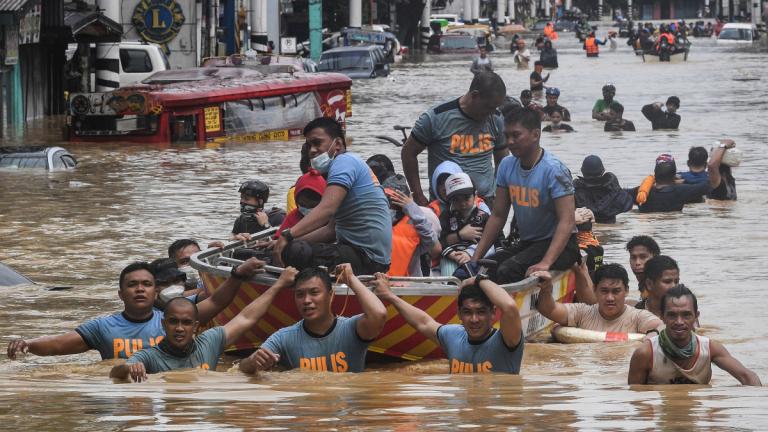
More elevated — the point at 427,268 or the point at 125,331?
the point at 427,268

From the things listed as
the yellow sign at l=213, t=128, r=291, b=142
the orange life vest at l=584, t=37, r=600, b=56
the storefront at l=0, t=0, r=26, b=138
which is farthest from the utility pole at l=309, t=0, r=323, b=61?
the yellow sign at l=213, t=128, r=291, b=142

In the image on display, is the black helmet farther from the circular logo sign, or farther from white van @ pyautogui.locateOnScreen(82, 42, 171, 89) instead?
the circular logo sign

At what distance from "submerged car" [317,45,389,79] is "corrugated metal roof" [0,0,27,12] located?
25.5 meters

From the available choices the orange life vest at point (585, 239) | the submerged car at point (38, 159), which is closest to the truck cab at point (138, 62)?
the submerged car at point (38, 159)

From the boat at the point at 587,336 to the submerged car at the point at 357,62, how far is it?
43.4 meters

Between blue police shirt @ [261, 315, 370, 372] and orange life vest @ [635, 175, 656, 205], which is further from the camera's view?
orange life vest @ [635, 175, 656, 205]

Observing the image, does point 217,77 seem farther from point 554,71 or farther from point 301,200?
point 554,71

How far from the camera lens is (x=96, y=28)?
32188 millimetres

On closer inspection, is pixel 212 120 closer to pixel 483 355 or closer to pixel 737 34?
pixel 483 355

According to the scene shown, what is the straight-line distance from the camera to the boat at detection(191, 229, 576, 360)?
9828 millimetres

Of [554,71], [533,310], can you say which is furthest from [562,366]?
[554,71]

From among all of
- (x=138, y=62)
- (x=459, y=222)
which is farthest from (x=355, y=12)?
(x=459, y=222)

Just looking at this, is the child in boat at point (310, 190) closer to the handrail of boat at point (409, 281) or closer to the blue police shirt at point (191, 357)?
the handrail of boat at point (409, 281)

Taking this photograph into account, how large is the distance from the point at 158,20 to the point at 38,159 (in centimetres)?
1799
